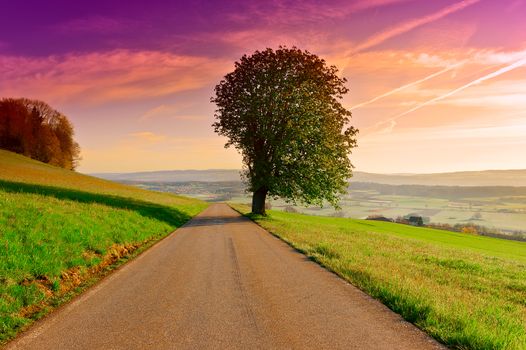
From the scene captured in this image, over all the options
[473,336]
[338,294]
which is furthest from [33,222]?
[473,336]

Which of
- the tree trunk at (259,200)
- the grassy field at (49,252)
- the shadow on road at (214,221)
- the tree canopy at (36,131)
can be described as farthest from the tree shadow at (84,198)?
the tree canopy at (36,131)

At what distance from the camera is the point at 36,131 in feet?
291

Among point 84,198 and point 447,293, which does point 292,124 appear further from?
point 447,293

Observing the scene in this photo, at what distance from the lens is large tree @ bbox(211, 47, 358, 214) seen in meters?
35.0

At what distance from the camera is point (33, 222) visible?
1465cm

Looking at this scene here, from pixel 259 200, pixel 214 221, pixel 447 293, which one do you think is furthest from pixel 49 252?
pixel 259 200

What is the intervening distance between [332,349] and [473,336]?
2.77 m

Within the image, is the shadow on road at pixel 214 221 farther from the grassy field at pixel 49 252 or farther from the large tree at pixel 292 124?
the grassy field at pixel 49 252

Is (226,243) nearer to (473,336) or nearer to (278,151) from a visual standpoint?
(473,336)

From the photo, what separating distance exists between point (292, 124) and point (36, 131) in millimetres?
79282

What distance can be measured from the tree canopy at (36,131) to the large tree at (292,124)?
69805mm

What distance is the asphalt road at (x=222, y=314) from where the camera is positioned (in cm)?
666

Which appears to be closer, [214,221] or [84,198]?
[84,198]

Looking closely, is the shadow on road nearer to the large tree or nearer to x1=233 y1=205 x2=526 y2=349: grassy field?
the large tree
